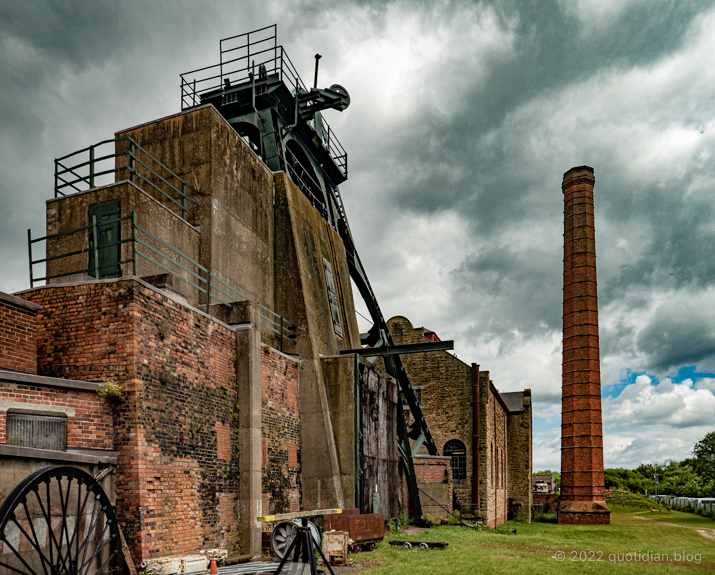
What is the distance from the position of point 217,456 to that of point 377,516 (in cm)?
518

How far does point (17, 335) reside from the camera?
29.5 ft

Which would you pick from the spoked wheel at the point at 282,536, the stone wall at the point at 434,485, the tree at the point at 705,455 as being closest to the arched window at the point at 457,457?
the stone wall at the point at 434,485

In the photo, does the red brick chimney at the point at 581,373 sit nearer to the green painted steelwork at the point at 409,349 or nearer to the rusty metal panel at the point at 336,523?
the green painted steelwork at the point at 409,349

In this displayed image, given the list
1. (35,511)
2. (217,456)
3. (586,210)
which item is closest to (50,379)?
(35,511)

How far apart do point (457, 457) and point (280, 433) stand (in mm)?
16733

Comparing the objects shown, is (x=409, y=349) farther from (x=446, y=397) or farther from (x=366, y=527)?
(x=446, y=397)

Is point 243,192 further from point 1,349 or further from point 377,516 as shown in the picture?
point 377,516

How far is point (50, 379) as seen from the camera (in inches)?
322

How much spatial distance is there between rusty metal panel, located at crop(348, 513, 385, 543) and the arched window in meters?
14.0

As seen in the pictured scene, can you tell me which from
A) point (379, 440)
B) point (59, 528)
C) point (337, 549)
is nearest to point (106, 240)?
point (59, 528)

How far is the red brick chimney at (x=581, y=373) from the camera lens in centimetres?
2909

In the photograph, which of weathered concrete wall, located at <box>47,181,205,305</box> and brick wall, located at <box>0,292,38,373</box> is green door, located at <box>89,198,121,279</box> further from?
brick wall, located at <box>0,292,38,373</box>

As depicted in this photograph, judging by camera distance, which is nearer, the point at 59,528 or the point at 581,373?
the point at 59,528

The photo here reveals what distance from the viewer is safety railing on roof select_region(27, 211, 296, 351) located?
390 inches
